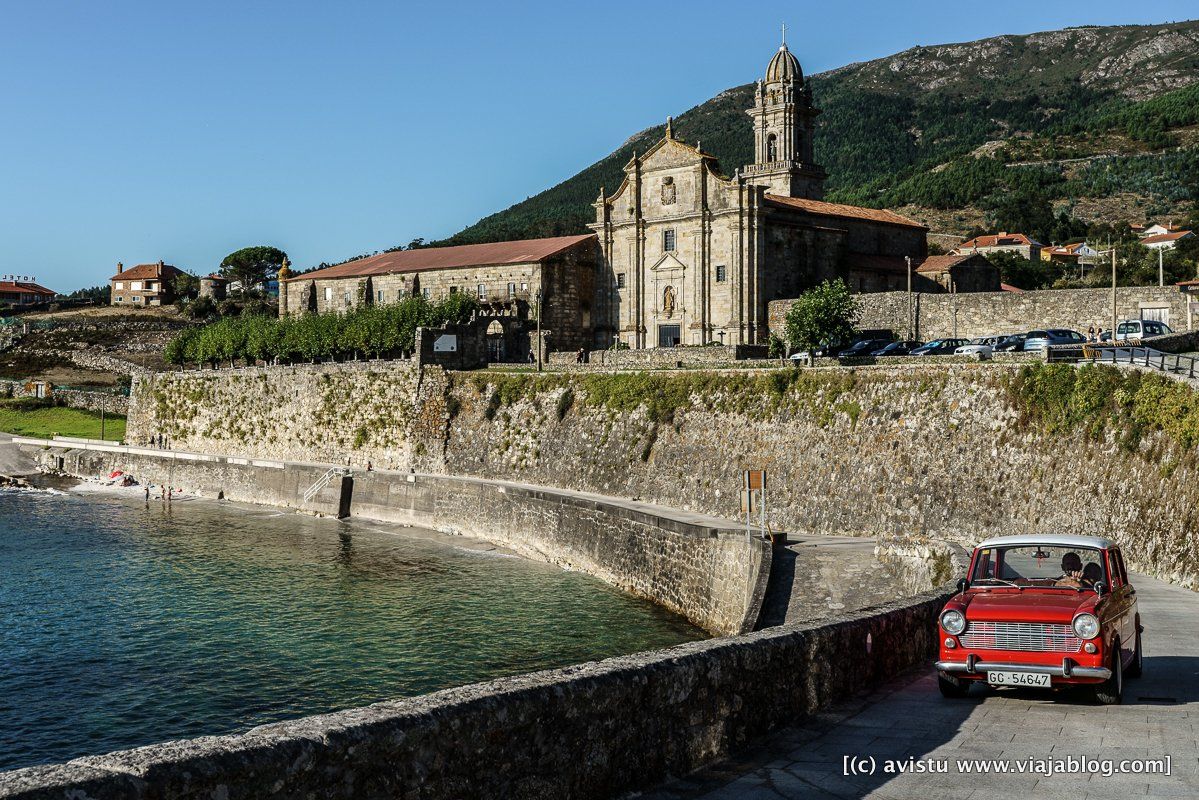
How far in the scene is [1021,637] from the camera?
41.4ft

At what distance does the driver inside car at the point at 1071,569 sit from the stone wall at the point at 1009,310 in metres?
40.9

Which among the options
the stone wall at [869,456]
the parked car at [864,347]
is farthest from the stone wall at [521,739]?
the parked car at [864,347]

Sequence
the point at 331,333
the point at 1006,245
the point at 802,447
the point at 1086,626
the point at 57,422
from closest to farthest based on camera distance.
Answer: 1. the point at 1086,626
2. the point at 802,447
3. the point at 331,333
4. the point at 57,422
5. the point at 1006,245

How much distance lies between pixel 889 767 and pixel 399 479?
45.6 m

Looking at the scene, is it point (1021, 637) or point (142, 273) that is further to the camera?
point (142, 273)

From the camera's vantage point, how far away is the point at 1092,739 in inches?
440

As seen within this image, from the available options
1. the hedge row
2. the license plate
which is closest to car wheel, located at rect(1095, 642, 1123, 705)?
the license plate

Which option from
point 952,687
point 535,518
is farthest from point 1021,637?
point 535,518

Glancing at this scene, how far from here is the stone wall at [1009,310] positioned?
5128 cm

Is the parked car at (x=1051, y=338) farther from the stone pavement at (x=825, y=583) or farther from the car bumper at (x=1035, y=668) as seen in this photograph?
the car bumper at (x=1035, y=668)

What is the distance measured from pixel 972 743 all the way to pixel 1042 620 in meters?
2.01

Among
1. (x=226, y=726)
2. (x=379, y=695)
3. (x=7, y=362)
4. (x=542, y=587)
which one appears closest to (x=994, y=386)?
(x=542, y=587)

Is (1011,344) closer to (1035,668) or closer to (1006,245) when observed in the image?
(1035,668)

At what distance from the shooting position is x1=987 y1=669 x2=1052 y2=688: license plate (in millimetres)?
12391
